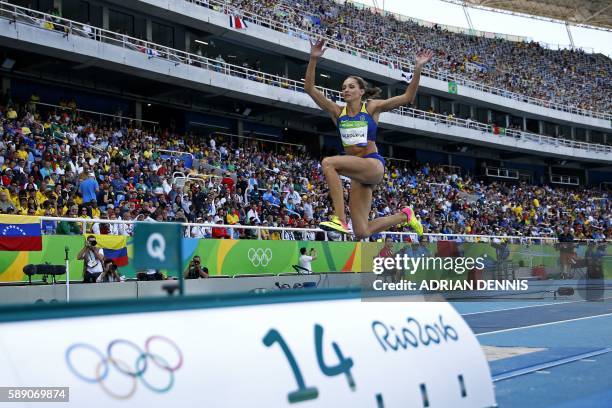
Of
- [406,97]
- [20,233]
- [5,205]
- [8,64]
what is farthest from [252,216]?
[406,97]

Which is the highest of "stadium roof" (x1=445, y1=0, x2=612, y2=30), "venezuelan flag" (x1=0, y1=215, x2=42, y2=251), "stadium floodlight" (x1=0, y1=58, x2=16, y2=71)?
"stadium roof" (x1=445, y1=0, x2=612, y2=30)

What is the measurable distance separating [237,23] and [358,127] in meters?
26.0

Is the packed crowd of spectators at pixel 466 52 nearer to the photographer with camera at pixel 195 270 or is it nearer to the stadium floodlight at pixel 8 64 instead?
the stadium floodlight at pixel 8 64

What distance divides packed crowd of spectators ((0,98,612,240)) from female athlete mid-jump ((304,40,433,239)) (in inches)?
317

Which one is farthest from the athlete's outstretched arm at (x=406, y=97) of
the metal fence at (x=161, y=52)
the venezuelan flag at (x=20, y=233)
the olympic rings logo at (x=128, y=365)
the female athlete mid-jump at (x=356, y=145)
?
the metal fence at (x=161, y=52)

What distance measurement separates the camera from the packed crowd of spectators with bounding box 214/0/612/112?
3869cm

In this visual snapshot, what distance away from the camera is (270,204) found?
22.0 meters

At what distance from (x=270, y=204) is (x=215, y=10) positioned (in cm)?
1257

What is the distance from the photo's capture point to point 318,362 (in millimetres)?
3266

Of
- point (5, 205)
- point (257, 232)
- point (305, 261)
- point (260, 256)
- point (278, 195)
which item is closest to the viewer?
point (5, 205)

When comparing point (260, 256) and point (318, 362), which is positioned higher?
point (260, 256)

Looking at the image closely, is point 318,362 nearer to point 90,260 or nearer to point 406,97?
point 406,97

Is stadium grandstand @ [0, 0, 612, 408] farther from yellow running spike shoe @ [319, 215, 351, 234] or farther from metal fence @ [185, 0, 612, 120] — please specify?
yellow running spike shoe @ [319, 215, 351, 234]

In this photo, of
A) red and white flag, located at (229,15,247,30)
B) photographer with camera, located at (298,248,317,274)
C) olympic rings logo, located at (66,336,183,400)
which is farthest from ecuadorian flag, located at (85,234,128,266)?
red and white flag, located at (229,15,247,30)
